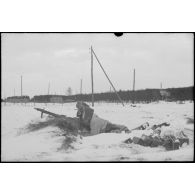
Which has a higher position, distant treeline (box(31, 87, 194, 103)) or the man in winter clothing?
distant treeline (box(31, 87, 194, 103))

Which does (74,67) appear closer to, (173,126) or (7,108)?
(7,108)

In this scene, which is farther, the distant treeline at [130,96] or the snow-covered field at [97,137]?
the distant treeline at [130,96]

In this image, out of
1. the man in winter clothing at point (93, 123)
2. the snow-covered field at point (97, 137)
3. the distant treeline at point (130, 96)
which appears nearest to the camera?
the snow-covered field at point (97, 137)

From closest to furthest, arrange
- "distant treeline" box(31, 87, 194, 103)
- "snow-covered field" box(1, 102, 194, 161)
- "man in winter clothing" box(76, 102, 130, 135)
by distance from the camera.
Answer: "snow-covered field" box(1, 102, 194, 161) < "man in winter clothing" box(76, 102, 130, 135) < "distant treeline" box(31, 87, 194, 103)

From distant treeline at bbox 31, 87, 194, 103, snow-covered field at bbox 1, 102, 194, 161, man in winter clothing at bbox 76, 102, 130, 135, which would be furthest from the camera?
distant treeline at bbox 31, 87, 194, 103

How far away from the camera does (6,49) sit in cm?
566

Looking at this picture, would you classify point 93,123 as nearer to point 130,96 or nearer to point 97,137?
point 97,137

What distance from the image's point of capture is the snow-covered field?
5.51 metres

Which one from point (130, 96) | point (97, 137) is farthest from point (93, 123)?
point (130, 96)

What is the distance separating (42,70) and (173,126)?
1.99m

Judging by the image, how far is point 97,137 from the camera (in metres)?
5.70

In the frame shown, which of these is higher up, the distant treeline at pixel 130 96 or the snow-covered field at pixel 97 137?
the distant treeline at pixel 130 96

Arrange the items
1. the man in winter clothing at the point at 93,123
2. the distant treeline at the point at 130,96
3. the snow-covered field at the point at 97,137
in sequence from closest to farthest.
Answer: the snow-covered field at the point at 97,137
the man in winter clothing at the point at 93,123
the distant treeline at the point at 130,96

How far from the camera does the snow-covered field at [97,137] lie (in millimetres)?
5512
